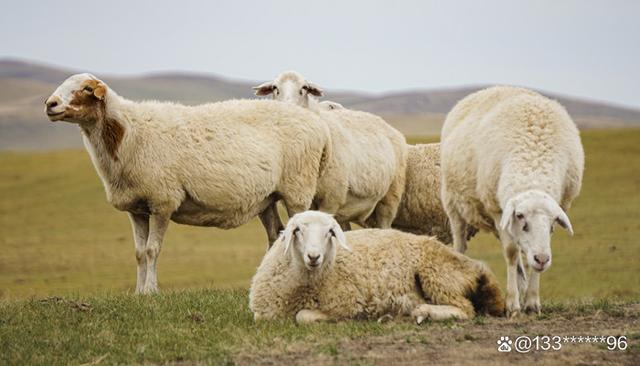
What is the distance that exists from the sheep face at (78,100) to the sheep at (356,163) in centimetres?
301

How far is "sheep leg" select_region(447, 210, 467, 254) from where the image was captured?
1081cm

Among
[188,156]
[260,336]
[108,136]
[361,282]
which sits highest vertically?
[108,136]

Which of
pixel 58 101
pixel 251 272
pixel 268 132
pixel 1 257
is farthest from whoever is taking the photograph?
pixel 1 257

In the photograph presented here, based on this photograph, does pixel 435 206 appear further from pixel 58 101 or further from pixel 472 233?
pixel 58 101

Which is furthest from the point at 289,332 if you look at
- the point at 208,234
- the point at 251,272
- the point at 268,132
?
the point at 208,234

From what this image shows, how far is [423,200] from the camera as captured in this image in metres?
13.7

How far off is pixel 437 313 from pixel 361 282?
833 millimetres

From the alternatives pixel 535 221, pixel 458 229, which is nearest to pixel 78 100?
pixel 458 229

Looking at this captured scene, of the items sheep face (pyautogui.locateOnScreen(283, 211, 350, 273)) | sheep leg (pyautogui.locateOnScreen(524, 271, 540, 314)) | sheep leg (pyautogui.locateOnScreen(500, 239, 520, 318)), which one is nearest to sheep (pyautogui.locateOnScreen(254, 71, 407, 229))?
sheep face (pyautogui.locateOnScreen(283, 211, 350, 273))

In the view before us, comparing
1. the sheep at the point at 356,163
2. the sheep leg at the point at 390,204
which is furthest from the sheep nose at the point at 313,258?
the sheep leg at the point at 390,204

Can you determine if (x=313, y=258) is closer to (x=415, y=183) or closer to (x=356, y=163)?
(x=356, y=163)

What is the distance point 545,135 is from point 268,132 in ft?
12.8

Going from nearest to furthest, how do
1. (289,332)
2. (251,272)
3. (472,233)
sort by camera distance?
1. (289,332)
2. (472,233)
3. (251,272)

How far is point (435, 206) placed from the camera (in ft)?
44.8
